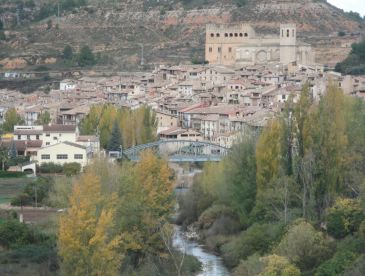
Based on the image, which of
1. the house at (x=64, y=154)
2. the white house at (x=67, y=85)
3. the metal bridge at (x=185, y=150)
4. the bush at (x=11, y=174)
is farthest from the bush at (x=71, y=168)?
the white house at (x=67, y=85)

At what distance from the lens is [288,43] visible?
65688 millimetres

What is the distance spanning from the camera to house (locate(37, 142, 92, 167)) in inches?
1617

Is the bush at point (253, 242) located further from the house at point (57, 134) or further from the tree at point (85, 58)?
the tree at point (85, 58)

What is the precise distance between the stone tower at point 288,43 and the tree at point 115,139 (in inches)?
934

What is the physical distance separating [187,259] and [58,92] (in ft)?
121

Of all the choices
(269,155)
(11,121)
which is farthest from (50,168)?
(269,155)

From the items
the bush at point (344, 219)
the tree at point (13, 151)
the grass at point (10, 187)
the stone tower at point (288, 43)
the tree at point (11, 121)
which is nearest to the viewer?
the bush at point (344, 219)

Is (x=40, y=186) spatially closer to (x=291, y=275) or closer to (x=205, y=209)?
(x=205, y=209)

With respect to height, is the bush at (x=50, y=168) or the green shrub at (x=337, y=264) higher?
the green shrub at (x=337, y=264)

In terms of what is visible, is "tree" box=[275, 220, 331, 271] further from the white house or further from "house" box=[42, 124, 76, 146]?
the white house

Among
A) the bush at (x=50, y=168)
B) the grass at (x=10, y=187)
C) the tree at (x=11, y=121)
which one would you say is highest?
the tree at (x=11, y=121)

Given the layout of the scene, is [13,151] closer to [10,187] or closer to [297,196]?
[10,187]

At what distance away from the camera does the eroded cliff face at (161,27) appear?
262ft

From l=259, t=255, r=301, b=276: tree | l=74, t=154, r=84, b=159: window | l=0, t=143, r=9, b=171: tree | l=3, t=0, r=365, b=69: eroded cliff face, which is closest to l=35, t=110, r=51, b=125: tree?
l=0, t=143, r=9, b=171: tree
